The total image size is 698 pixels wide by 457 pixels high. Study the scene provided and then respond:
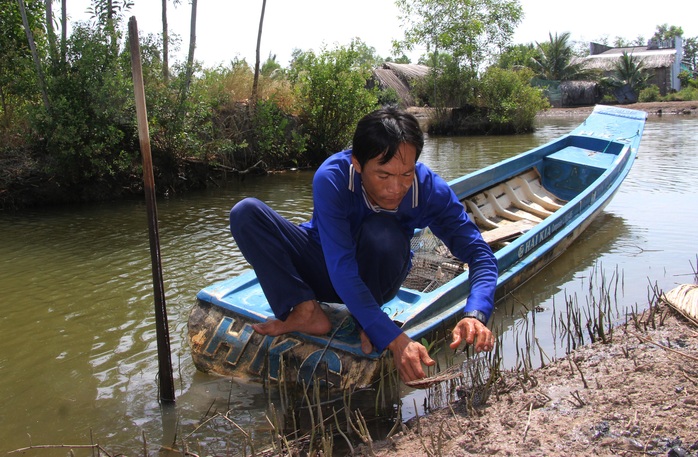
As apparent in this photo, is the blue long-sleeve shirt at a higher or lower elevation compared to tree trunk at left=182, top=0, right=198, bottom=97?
lower

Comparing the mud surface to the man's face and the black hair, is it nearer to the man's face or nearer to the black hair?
the man's face

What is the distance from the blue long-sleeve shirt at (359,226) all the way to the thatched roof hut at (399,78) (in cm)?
2391

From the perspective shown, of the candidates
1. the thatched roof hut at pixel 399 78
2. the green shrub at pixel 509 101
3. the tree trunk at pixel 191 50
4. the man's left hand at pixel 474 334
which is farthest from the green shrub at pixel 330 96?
the thatched roof hut at pixel 399 78

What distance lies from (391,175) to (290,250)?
2.13 ft

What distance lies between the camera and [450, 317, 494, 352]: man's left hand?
2322 millimetres

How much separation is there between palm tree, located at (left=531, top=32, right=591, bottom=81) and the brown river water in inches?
1014

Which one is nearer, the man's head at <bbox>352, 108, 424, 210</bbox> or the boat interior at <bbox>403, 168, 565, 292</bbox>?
the man's head at <bbox>352, 108, 424, 210</bbox>

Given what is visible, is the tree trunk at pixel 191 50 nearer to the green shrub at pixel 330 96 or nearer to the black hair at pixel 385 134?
the green shrub at pixel 330 96

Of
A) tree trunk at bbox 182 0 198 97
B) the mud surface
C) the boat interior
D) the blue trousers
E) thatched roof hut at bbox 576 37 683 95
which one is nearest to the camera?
the mud surface

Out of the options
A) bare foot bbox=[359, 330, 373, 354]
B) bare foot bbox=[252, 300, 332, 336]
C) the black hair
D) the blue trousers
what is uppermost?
the black hair

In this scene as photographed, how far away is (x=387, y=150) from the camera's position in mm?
2381

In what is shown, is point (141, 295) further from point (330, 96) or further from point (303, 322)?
point (330, 96)

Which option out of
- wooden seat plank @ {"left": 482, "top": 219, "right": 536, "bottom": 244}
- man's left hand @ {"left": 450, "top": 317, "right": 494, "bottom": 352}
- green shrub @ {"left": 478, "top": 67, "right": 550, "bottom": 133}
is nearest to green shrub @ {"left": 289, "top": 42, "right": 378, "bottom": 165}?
wooden seat plank @ {"left": 482, "top": 219, "right": 536, "bottom": 244}

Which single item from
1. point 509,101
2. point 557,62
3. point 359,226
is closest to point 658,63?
point 557,62
